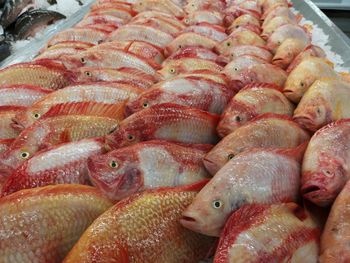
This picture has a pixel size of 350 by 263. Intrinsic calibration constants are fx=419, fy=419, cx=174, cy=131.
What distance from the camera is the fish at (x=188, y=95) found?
179cm

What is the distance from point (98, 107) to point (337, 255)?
44.2 inches

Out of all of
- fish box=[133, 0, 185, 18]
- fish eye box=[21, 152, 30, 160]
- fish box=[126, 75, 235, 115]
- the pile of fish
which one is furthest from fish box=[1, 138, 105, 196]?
fish box=[133, 0, 185, 18]

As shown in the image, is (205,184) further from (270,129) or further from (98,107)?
(98,107)

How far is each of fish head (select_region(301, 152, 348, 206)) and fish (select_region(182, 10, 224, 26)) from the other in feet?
7.22

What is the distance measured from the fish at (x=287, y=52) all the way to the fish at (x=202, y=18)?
98cm

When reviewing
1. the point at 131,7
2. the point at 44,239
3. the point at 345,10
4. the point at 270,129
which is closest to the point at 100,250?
the point at 44,239

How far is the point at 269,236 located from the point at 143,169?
0.48 meters

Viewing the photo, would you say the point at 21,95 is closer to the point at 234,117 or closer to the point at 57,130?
the point at 57,130

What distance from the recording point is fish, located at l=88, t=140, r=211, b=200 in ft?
4.41

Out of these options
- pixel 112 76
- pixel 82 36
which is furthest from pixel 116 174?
pixel 82 36

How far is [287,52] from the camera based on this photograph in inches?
93.0

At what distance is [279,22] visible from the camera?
294 centimetres

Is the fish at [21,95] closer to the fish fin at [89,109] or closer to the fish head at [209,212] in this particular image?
the fish fin at [89,109]

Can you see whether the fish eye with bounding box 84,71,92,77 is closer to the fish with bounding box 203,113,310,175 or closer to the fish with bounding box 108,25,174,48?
the fish with bounding box 108,25,174,48
